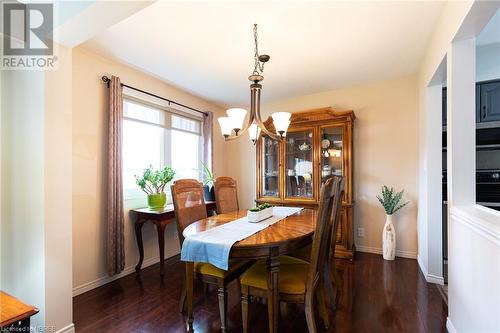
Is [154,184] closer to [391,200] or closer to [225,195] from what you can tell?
[225,195]

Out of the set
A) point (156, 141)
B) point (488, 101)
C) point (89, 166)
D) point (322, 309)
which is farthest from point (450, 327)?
point (156, 141)

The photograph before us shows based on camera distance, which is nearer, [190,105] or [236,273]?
[236,273]

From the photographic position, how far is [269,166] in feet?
13.5

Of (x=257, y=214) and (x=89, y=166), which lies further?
(x=89, y=166)

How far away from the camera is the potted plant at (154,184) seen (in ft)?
9.77

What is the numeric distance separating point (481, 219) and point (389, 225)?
2.03m

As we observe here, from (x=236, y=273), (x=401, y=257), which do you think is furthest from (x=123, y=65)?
(x=401, y=257)

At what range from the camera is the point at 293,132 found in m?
3.88

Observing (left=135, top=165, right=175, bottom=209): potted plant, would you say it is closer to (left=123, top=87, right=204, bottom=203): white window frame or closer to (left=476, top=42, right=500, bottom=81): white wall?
(left=123, top=87, right=204, bottom=203): white window frame

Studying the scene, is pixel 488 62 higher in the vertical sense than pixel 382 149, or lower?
higher

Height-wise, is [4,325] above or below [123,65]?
below

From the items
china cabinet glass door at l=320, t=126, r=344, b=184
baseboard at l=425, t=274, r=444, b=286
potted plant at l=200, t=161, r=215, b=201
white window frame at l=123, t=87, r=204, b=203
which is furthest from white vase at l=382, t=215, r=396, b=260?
white window frame at l=123, t=87, r=204, b=203

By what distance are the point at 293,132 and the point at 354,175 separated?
110cm

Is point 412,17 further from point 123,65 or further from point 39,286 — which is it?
point 39,286
